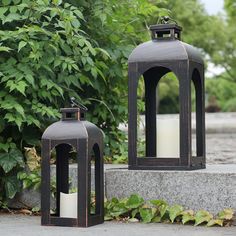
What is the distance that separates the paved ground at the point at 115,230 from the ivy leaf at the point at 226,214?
9 cm

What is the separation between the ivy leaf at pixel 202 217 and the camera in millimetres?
4559

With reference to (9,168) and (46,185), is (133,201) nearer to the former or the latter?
(46,185)

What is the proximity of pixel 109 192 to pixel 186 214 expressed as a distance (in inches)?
27.8

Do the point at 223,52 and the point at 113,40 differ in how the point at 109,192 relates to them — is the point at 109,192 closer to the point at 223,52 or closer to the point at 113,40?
the point at 113,40

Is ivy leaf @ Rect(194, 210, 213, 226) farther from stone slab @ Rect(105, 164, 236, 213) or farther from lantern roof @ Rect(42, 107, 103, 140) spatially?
lantern roof @ Rect(42, 107, 103, 140)

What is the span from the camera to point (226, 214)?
454 cm

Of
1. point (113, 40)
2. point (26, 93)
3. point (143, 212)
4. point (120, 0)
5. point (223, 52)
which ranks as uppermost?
point (223, 52)

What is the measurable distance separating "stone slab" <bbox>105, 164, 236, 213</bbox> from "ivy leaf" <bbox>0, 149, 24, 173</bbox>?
31.9 inches

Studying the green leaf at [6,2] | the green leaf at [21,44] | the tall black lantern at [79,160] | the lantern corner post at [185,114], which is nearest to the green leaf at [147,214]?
the tall black lantern at [79,160]

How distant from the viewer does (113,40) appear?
→ 20.9ft

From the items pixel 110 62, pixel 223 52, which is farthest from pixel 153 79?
pixel 223 52

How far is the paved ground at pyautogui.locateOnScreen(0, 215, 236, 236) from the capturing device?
4.25 meters

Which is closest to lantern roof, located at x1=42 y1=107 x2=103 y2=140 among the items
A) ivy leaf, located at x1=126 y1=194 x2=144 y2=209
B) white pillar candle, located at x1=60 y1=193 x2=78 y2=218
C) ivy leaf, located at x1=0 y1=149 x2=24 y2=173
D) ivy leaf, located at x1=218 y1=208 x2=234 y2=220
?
white pillar candle, located at x1=60 y1=193 x2=78 y2=218

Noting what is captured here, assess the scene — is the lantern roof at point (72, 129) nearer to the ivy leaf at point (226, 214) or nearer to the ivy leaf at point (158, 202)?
the ivy leaf at point (158, 202)
